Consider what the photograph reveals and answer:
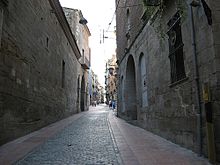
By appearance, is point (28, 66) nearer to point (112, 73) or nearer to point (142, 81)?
point (142, 81)

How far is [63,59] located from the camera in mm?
15055

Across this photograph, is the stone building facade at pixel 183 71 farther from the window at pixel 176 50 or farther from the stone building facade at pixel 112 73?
the stone building facade at pixel 112 73

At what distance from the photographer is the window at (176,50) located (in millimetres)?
6024

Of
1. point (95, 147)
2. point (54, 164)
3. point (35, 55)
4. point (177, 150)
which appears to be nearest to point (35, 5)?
point (35, 55)

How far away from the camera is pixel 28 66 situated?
7.97 metres

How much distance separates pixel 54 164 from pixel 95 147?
1.66 metres

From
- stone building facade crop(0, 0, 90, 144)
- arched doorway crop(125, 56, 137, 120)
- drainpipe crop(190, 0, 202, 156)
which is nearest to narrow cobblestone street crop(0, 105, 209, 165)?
drainpipe crop(190, 0, 202, 156)

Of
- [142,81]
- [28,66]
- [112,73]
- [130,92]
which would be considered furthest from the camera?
[112,73]

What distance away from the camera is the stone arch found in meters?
9.67

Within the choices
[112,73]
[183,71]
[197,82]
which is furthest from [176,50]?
[112,73]

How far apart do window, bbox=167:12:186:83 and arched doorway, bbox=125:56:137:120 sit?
6859mm

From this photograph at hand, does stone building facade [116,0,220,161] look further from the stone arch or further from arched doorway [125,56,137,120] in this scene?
arched doorway [125,56,137,120]

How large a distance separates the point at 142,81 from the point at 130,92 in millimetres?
3650

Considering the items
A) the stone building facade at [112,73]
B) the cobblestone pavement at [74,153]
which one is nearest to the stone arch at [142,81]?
the cobblestone pavement at [74,153]
